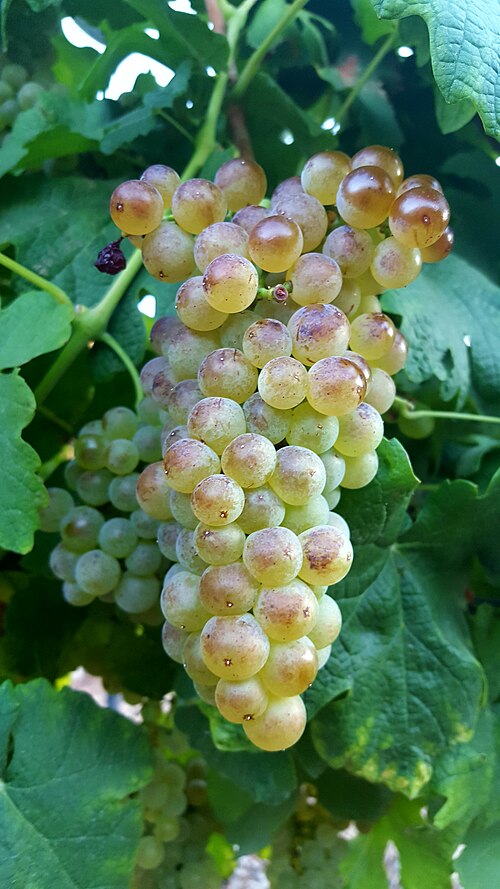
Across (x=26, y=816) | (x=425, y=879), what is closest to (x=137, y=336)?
(x=26, y=816)

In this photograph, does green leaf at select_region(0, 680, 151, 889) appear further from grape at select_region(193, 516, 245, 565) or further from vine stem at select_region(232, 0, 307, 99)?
vine stem at select_region(232, 0, 307, 99)

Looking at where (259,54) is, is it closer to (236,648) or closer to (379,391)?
(379,391)

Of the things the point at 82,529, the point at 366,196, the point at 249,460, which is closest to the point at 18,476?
the point at 82,529

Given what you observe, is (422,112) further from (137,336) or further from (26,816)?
(26,816)

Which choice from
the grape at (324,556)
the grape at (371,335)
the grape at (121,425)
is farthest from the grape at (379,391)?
the grape at (121,425)

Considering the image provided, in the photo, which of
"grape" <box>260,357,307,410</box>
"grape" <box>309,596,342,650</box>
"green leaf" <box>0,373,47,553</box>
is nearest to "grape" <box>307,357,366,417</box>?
"grape" <box>260,357,307,410</box>

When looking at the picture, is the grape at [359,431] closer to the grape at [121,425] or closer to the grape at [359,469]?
the grape at [359,469]
